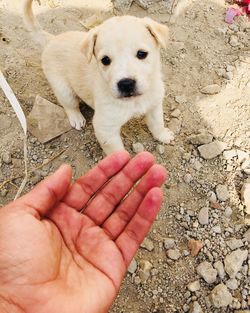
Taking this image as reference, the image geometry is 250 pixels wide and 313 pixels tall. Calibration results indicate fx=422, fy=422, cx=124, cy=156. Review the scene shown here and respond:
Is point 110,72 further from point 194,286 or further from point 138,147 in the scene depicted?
point 194,286

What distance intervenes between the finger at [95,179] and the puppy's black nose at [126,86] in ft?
1.70

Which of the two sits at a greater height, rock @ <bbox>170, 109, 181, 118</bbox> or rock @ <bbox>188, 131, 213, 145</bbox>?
rock @ <bbox>170, 109, 181, 118</bbox>

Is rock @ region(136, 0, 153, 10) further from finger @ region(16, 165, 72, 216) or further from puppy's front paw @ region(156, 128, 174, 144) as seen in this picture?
finger @ region(16, 165, 72, 216)

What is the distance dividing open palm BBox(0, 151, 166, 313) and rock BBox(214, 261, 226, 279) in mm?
753

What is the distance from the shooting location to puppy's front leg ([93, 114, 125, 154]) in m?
3.09

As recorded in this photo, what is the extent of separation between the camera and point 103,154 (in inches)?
135

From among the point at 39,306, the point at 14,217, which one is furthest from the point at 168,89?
the point at 39,306

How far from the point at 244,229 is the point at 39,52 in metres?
2.55

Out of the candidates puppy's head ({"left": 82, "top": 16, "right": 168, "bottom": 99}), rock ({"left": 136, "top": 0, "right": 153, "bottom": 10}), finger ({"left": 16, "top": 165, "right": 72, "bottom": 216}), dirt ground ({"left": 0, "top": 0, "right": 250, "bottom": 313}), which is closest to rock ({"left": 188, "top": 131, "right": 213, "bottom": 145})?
dirt ground ({"left": 0, "top": 0, "right": 250, "bottom": 313})

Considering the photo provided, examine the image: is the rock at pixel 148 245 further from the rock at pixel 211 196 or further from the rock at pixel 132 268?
the rock at pixel 211 196

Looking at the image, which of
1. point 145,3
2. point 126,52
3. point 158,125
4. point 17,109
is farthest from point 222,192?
point 145,3

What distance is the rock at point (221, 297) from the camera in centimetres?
259

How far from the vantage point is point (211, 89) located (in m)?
3.71

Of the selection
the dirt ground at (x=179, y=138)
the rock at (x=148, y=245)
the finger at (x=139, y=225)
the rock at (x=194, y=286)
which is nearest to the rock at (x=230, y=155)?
the dirt ground at (x=179, y=138)
